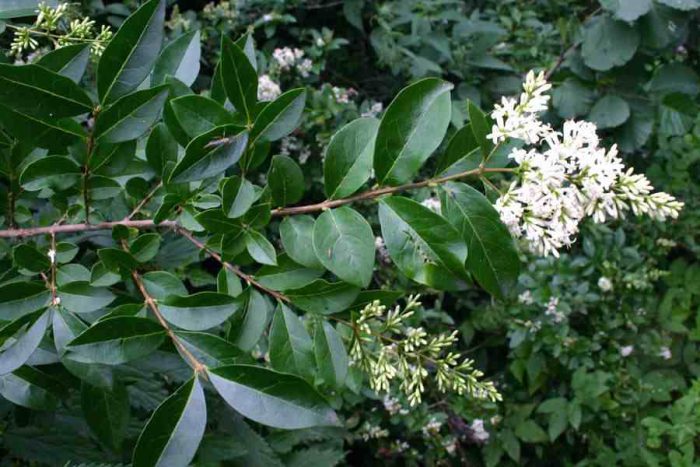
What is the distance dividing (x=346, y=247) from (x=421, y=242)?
0.07 metres

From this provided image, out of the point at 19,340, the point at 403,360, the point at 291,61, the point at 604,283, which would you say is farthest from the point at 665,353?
the point at 19,340

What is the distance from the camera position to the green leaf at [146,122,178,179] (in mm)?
875

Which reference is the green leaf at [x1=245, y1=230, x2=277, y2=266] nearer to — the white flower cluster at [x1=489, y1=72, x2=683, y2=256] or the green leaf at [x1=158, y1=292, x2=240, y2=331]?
the green leaf at [x1=158, y1=292, x2=240, y2=331]

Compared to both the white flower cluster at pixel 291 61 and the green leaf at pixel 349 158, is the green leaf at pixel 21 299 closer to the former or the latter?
the green leaf at pixel 349 158

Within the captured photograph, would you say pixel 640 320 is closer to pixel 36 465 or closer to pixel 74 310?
pixel 36 465

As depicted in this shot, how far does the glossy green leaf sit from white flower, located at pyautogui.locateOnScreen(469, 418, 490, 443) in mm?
1653

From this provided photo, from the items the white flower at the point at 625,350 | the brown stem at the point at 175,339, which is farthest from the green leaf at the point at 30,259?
the white flower at the point at 625,350

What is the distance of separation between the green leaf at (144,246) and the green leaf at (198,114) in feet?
0.53

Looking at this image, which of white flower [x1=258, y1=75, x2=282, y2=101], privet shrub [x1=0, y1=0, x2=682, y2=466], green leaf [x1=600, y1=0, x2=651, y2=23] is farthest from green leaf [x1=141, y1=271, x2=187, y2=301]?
green leaf [x1=600, y1=0, x2=651, y2=23]

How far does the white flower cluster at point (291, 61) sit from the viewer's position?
7.65 ft

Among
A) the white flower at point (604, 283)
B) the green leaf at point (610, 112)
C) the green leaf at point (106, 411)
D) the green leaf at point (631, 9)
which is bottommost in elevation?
the white flower at point (604, 283)

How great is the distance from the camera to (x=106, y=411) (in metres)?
0.93

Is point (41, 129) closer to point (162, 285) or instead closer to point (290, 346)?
point (162, 285)

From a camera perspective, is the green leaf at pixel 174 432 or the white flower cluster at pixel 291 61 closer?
the green leaf at pixel 174 432
